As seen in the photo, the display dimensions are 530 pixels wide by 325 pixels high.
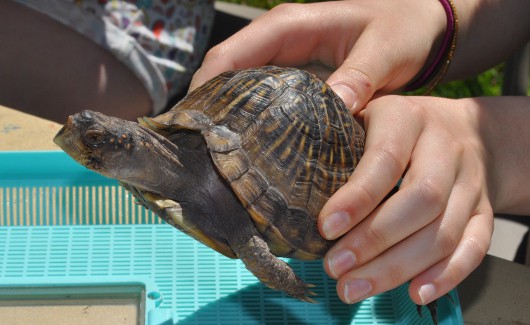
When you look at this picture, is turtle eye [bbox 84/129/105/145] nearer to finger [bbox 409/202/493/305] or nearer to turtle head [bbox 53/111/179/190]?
turtle head [bbox 53/111/179/190]

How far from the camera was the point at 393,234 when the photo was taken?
4.29ft

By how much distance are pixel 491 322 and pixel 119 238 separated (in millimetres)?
904

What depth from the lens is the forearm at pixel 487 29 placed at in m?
1.92

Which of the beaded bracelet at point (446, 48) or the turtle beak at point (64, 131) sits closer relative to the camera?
the turtle beak at point (64, 131)

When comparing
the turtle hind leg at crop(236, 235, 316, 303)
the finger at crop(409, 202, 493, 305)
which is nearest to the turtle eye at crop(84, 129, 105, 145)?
the turtle hind leg at crop(236, 235, 316, 303)

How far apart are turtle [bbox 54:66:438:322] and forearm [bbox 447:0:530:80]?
73 centimetres

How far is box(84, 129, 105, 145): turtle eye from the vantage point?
45.9 inches

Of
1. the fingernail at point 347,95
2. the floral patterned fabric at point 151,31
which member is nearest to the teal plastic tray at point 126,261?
the fingernail at point 347,95

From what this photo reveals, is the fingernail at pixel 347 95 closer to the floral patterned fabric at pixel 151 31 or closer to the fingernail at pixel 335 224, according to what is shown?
the fingernail at pixel 335 224

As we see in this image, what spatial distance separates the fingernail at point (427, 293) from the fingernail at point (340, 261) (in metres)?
0.15

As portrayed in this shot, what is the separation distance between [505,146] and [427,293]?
45 centimetres

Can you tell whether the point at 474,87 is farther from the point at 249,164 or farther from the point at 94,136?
the point at 94,136

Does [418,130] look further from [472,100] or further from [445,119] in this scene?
[472,100]

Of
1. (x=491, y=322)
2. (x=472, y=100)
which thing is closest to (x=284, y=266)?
(x=491, y=322)
